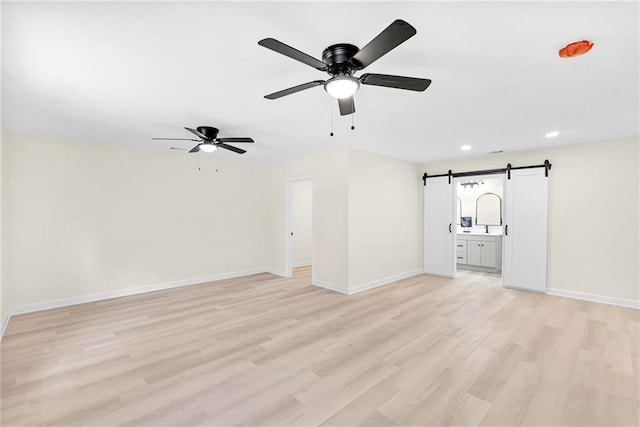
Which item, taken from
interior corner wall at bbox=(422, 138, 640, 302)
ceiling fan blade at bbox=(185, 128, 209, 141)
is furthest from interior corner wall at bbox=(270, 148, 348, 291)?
interior corner wall at bbox=(422, 138, 640, 302)

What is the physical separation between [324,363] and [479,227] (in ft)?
21.2

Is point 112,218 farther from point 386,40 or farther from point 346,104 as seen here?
point 386,40

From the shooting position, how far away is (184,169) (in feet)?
17.4

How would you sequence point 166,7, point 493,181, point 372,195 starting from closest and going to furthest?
point 166,7 → point 372,195 → point 493,181

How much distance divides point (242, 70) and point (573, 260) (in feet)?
18.2

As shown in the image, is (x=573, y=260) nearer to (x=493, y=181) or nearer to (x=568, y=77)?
(x=493, y=181)

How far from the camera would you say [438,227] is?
602cm

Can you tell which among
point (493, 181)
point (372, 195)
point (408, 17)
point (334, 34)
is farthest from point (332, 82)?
point (493, 181)

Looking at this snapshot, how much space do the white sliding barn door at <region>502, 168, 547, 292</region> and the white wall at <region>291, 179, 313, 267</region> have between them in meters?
4.43

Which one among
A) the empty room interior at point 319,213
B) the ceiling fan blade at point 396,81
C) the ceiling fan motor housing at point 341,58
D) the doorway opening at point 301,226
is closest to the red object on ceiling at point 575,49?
the empty room interior at point 319,213

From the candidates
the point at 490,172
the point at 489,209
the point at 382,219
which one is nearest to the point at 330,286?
the point at 382,219

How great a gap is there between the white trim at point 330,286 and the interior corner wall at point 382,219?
13 centimetres

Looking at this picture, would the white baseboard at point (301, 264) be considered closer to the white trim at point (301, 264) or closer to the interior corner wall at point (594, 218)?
the white trim at point (301, 264)

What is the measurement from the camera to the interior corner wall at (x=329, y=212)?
15.6 ft
